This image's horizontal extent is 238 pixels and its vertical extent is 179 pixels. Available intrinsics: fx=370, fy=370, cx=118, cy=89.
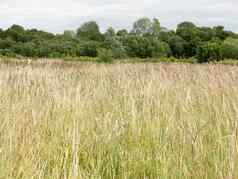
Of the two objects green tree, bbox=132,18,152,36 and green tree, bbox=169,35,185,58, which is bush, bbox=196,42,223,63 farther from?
green tree, bbox=132,18,152,36

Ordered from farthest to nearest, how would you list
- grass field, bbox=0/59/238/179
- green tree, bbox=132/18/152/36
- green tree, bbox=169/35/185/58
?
green tree, bbox=132/18/152/36 < green tree, bbox=169/35/185/58 < grass field, bbox=0/59/238/179

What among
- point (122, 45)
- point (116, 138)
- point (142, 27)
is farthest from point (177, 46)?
point (116, 138)

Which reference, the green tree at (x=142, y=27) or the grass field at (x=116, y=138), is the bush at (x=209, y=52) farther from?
the grass field at (x=116, y=138)

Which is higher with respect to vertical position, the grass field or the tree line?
the grass field

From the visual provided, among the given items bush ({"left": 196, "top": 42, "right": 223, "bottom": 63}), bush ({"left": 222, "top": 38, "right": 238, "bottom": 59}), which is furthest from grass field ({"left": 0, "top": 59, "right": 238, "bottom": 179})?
bush ({"left": 222, "top": 38, "right": 238, "bottom": 59})

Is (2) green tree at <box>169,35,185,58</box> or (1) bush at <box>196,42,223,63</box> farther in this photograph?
(2) green tree at <box>169,35,185,58</box>

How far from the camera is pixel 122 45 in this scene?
24.5 meters

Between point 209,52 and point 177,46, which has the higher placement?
point 209,52

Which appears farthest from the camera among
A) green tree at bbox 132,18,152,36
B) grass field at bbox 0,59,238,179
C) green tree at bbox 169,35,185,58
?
green tree at bbox 132,18,152,36

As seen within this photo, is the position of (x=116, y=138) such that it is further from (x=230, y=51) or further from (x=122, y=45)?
(x=122, y=45)

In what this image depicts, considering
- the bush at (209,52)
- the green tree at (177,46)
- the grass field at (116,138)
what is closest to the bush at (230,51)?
the bush at (209,52)

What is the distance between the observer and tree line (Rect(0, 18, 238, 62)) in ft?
68.6

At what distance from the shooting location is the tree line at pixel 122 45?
20.9 metres

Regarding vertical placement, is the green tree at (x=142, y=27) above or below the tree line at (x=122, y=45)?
above
